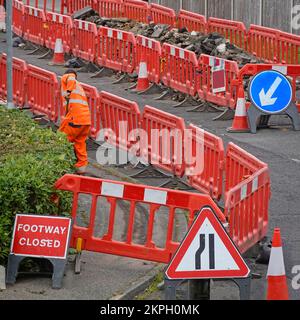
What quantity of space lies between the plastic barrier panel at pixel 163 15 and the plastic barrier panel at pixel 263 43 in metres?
3.67

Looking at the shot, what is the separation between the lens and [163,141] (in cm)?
1823

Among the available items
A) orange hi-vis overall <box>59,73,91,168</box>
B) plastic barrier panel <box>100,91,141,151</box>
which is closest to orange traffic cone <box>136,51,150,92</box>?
plastic barrier panel <box>100,91,141,151</box>

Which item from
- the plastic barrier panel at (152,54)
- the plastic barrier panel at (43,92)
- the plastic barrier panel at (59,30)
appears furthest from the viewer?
the plastic barrier panel at (59,30)

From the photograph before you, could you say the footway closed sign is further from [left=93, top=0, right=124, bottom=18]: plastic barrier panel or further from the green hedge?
[left=93, top=0, right=124, bottom=18]: plastic barrier panel

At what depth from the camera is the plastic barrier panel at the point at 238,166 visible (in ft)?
49.0

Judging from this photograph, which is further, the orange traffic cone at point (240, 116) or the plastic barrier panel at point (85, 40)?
the plastic barrier panel at point (85, 40)

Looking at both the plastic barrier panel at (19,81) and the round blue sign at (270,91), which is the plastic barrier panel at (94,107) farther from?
the round blue sign at (270,91)

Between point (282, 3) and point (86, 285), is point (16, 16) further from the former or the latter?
point (86, 285)

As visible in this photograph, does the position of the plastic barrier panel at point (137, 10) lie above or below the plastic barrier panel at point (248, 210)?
below

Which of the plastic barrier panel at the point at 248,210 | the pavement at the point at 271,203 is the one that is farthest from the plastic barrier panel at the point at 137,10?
the plastic barrier panel at the point at 248,210

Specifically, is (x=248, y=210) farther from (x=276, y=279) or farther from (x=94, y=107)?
(x=94, y=107)

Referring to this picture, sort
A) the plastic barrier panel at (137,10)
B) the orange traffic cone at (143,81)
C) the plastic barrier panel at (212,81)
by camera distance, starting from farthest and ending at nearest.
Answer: the plastic barrier panel at (137,10)
the orange traffic cone at (143,81)
the plastic barrier panel at (212,81)

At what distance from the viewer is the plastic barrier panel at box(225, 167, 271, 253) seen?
529 inches

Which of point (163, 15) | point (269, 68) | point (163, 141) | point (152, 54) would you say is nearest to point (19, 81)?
point (152, 54)
